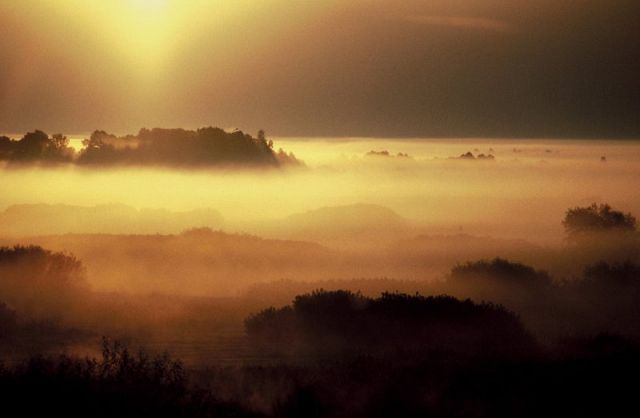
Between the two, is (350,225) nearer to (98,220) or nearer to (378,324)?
Result: (98,220)

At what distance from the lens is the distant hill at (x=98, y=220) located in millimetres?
75375

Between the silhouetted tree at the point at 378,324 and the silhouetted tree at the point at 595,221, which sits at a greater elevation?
the silhouetted tree at the point at 595,221

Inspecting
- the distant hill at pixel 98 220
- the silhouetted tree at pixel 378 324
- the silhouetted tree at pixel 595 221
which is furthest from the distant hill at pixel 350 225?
the silhouetted tree at pixel 378 324

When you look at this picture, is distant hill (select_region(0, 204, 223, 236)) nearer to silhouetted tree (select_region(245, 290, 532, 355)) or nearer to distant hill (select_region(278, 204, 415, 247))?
distant hill (select_region(278, 204, 415, 247))

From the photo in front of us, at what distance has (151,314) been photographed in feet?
113

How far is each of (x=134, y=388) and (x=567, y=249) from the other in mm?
46763

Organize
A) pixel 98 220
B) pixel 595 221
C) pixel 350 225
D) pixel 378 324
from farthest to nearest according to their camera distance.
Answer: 1. pixel 350 225
2. pixel 98 220
3. pixel 595 221
4. pixel 378 324

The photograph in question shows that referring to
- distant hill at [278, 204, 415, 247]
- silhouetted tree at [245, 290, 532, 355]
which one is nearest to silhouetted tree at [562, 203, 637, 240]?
distant hill at [278, 204, 415, 247]

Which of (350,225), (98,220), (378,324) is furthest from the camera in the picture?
(350,225)

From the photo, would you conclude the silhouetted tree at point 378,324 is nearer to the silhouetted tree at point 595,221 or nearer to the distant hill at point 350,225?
the silhouetted tree at point 595,221

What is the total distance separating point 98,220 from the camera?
85812 mm

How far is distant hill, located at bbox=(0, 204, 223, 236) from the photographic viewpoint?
2968 inches

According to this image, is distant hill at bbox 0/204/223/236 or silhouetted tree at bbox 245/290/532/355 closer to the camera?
silhouetted tree at bbox 245/290/532/355

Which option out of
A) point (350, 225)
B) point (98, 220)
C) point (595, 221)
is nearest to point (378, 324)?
point (595, 221)
